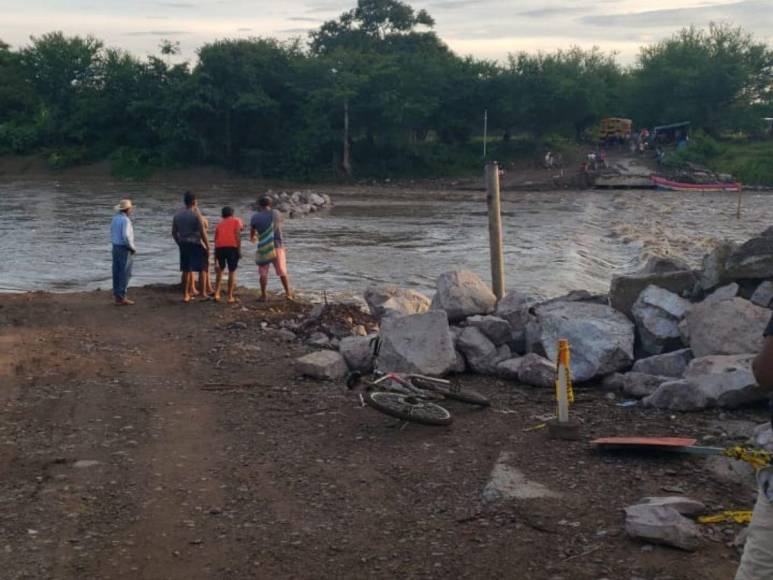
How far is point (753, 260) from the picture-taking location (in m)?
9.60

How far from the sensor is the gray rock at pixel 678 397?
779 cm

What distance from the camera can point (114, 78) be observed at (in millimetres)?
66750

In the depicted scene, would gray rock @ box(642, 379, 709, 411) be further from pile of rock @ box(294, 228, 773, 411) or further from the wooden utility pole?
the wooden utility pole

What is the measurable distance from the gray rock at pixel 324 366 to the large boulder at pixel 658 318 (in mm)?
3067

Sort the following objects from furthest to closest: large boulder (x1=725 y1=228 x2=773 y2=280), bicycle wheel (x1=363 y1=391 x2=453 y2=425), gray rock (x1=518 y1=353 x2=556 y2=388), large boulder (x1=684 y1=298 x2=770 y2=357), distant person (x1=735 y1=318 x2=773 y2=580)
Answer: large boulder (x1=725 y1=228 x2=773 y2=280)
gray rock (x1=518 y1=353 x2=556 y2=388)
large boulder (x1=684 y1=298 x2=770 y2=357)
bicycle wheel (x1=363 y1=391 x2=453 y2=425)
distant person (x1=735 y1=318 x2=773 y2=580)

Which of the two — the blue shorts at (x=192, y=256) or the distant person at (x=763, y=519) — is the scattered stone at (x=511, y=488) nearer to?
the distant person at (x=763, y=519)

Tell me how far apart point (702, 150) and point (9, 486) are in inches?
2129

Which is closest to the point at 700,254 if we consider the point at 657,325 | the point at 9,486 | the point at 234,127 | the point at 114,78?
the point at 657,325

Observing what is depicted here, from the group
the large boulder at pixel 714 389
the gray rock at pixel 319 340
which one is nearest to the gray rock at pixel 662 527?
the large boulder at pixel 714 389

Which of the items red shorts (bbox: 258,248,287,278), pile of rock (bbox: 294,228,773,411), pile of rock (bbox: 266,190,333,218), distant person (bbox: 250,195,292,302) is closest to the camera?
pile of rock (bbox: 294,228,773,411)

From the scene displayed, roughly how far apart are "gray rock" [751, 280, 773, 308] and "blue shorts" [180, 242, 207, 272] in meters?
7.91

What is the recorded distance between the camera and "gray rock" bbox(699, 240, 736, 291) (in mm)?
9748

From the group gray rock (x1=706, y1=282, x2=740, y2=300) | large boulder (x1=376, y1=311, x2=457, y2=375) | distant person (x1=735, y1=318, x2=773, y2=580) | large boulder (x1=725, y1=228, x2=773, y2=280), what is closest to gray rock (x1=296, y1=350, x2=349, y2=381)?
large boulder (x1=376, y1=311, x2=457, y2=375)

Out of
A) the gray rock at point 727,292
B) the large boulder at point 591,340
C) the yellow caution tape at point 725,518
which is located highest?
the gray rock at point 727,292
